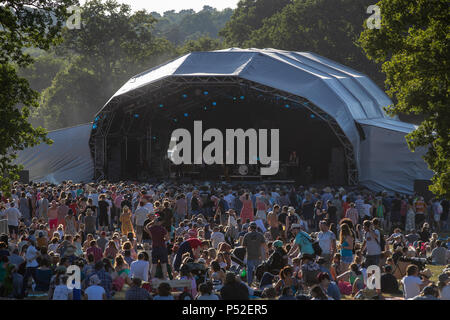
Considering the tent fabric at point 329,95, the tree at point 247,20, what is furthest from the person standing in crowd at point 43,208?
the tree at point 247,20

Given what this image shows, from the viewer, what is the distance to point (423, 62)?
15125mm

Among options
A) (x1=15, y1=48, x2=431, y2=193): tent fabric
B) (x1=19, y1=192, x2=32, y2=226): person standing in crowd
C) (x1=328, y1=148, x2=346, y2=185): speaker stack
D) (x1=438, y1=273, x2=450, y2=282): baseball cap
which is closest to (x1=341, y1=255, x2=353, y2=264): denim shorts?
(x1=438, y1=273, x2=450, y2=282): baseball cap

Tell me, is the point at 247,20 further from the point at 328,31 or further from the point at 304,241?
the point at 304,241

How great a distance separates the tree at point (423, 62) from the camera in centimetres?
1490

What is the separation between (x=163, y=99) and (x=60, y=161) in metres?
6.23

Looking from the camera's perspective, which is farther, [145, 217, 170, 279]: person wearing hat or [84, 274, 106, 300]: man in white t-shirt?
[145, 217, 170, 279]: person wearing hat

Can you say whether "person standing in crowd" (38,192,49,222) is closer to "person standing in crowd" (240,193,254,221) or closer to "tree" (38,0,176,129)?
"person standing in crowd" (240,193,254,221)

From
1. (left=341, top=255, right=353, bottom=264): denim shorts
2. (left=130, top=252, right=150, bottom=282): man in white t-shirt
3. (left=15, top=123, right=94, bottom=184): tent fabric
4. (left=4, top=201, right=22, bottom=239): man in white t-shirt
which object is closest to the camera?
(left=130, top=252, right=150, bottom=282): man in white t-shirt

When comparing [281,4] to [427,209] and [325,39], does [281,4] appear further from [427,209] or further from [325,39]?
[427,209]

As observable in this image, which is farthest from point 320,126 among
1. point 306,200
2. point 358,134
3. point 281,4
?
point 281,4

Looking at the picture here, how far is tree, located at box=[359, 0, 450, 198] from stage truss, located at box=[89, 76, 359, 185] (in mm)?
13986

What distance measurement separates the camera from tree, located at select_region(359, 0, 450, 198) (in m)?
14.9
